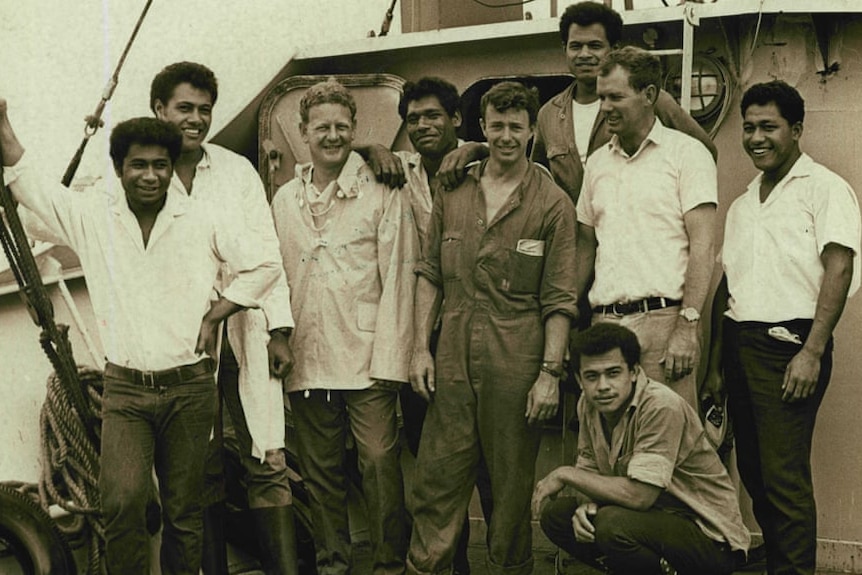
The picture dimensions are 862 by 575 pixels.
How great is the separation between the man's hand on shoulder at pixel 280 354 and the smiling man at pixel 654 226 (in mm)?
1307

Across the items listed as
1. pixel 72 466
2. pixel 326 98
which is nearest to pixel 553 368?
pixel 326 98

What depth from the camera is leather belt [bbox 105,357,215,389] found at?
16.5 ft

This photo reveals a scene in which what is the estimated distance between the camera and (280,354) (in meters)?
5.72

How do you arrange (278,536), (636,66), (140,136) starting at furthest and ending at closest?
(278,536) < (636,66) < (140,136)

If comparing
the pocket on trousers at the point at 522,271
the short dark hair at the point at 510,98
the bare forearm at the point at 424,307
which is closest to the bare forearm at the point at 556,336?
the pocket on trousers at the point at 522,271

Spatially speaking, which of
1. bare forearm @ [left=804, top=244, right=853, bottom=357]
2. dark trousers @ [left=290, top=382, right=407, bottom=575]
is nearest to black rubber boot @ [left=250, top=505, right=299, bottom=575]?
dark trousers @ [left=290, top=382, right=407, bottom=575]

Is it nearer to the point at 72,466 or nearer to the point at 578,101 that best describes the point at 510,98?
the point at 578,101

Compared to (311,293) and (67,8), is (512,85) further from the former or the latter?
(67,8)

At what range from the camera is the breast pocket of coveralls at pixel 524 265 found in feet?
17.5

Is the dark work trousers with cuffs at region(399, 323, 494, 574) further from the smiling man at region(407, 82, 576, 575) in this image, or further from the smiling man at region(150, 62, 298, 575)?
the smiling man at region(150, 62, 298, 575)

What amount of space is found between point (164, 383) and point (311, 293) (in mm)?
981

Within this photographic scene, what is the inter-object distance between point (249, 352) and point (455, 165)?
44.9 inches

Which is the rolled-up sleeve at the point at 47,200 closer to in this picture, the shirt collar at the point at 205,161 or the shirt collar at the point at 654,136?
the shirt collar at the point at 205,161

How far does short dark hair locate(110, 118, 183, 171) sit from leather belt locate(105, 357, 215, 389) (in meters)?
0.73
